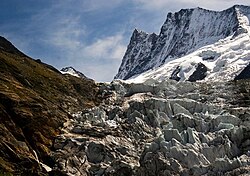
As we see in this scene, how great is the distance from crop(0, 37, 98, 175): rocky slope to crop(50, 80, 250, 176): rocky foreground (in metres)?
3.50

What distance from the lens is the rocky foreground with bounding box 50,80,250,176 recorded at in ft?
356

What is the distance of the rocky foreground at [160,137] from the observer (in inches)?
4267

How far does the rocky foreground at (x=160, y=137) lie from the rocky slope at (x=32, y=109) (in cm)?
350

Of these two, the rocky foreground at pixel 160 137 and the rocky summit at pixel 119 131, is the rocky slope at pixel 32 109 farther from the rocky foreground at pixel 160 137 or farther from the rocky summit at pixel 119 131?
the rocky foreground at pixel 160 137

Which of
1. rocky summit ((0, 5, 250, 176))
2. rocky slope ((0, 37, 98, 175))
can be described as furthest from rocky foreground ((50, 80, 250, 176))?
rocky slope ((0, 37, 98, 175))

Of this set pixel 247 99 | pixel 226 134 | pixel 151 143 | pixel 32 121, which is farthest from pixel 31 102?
pixel 247 99

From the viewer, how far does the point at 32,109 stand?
419 ft

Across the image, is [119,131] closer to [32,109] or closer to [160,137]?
[160,137]

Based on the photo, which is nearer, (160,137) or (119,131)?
(160,137)

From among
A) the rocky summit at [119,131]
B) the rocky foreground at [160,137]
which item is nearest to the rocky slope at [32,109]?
the rocky summit at [119,131]

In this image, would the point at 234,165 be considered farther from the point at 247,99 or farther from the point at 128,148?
the point at 247,99

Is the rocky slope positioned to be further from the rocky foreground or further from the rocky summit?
the rocky foreground

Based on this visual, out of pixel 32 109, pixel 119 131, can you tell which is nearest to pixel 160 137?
pixel 119 131

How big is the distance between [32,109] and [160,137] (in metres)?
32.5
